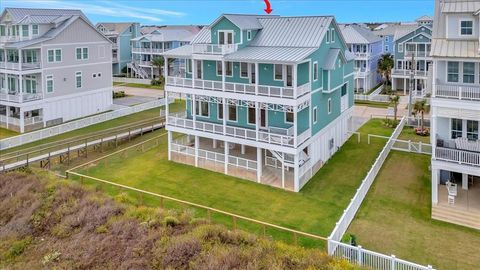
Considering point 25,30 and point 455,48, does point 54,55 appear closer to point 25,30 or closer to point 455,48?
point 25,30

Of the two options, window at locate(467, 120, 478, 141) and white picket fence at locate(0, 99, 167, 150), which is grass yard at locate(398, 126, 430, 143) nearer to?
window at locate(467, 120, 478, 141)

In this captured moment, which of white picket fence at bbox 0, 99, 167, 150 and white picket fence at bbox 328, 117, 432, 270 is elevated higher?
white picket fence at bbox 0, 99, 167, 150

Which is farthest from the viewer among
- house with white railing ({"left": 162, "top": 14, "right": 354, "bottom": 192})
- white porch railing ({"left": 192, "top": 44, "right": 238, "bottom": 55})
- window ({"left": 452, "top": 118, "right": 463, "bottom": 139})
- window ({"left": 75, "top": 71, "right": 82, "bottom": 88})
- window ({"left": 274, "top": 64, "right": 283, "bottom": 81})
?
window ({"left": 75, "top": 71, "right": 82, "bottom": 88})

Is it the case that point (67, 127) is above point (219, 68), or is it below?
below

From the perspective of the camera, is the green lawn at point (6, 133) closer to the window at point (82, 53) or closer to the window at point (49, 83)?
the window at point (49, 83)

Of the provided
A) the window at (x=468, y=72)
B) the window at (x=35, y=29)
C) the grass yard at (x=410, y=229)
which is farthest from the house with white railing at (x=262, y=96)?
the window at (x=35, y=29)

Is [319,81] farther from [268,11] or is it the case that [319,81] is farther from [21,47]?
[21,47]

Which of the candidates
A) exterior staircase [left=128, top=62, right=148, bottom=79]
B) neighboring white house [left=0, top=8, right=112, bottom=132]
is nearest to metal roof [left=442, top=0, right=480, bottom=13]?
neighboring white house [left=0, top=8, right=112, bottom=132]

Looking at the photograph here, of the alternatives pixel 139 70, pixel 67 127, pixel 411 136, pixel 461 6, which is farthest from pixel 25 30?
pixel 461 6
